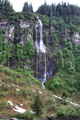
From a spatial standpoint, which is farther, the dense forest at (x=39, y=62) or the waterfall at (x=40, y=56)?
the waterfall at (x=40, y=56)

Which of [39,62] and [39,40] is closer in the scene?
[39,62]

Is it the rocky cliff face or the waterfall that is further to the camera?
the rocky cliff face

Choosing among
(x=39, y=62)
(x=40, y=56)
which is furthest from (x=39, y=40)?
(x=39, y=62)

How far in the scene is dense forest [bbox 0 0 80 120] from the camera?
65.5 feet

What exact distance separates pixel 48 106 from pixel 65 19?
35.0 metres

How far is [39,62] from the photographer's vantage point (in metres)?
33.2

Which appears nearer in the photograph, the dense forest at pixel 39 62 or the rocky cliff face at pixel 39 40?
the dense forest at pixel 39 62

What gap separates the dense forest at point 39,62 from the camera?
19969mm

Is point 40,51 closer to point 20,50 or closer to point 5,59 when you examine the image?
point 20,50

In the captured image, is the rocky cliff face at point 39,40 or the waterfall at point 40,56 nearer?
the waterfall at point 40,56

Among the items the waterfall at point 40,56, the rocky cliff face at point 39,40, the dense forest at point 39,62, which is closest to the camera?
the dense forest at point 39,62

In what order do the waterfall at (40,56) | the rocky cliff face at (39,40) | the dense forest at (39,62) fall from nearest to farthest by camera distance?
the dense forest at (39,62), the waterfall at (40,56), the rocky cliff face at (39,40)

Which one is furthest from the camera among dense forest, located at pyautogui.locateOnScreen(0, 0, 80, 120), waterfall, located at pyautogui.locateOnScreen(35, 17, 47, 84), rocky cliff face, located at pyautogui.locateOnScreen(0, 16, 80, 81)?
rocky cliff face, located at pyautogui.locateOnScreen(0, 16, 80, 81)

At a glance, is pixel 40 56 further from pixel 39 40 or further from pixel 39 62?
pixel 39 40
